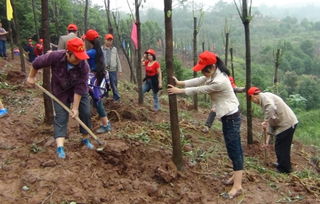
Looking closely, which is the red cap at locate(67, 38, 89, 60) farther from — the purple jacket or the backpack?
the backpack

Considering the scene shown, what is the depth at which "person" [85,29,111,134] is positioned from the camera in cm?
509

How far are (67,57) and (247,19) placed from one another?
356 centimetres

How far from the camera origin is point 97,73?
211 inches


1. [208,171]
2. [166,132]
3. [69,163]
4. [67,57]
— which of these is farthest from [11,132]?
[208,171]

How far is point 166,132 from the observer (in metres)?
6.00

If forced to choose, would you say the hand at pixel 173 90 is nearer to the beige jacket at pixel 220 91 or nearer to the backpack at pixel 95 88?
the beige jacket at pixel 220 91

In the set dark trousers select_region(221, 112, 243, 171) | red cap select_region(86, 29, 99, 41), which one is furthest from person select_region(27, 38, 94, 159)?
dark trousers select_region(221, 112, 243, 171)

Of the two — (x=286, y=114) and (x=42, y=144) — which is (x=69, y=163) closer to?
(x=42, y=144)

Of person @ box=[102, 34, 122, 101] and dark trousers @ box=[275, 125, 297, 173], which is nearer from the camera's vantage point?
dark trousers @ box=[275, 125, 297, 173]

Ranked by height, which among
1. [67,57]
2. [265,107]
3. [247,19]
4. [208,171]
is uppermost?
[247,19]

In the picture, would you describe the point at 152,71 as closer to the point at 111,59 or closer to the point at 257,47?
the point at 111,59

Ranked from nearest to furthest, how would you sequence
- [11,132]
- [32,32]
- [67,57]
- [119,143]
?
[67,57]
[119,143]
[11,132]
[32,32]

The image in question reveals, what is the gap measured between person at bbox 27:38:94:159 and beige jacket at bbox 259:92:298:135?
2745mm

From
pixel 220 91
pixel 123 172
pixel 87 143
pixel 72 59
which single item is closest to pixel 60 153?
pixel 87 143
